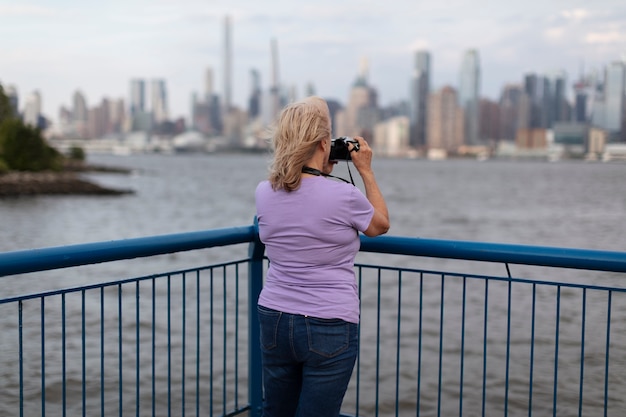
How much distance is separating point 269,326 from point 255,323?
4.09ft

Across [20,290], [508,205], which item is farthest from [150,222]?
[508,205]

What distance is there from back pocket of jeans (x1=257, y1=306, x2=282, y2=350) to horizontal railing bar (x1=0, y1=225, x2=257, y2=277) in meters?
0.75

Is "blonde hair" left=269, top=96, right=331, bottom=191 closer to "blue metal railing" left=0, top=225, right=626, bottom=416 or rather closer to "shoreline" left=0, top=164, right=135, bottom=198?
"blue metal railing" left=0, top=225, right=626, bottom=416

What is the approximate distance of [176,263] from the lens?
958 inches

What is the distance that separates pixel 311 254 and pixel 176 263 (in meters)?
22.0

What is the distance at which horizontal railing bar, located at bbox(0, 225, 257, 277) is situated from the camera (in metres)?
2.96

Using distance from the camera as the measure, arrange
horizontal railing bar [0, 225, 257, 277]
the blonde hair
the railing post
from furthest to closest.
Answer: the railing post < horizontal railing bar [0, 225, 257, 277] < the blonde hair

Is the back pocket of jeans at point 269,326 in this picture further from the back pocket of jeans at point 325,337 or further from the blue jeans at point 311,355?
the back pocket of jeans at point 325,337

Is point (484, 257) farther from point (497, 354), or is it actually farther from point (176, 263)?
point (176, 263)

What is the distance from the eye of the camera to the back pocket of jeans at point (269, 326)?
2879mm

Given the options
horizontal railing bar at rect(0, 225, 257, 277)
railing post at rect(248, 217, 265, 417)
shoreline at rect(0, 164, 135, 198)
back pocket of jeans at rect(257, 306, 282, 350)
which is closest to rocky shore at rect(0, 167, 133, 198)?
shoreline at rect(0, 164, 135, 198)

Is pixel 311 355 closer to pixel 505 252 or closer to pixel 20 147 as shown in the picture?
pixel 505 252

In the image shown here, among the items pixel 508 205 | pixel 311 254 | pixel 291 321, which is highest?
pixel 311 254

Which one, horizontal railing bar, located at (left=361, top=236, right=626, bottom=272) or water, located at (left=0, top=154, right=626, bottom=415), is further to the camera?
water, located at (left=0, top=154, right=626, bottom=415)
